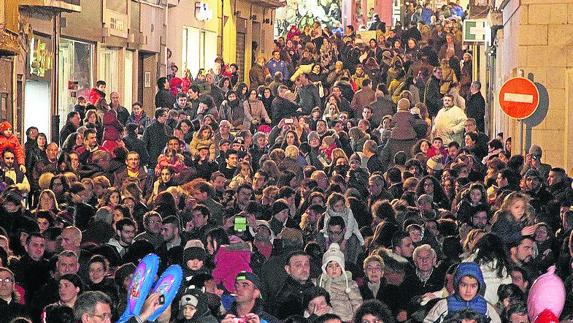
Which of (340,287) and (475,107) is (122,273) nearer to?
(340,287)

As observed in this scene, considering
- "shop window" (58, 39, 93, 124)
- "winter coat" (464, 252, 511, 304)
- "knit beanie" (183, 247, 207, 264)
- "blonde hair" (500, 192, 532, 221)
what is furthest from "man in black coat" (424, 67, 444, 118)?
"winter coat" (464, 252, 511, 304)

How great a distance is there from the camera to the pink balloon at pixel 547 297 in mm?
12682

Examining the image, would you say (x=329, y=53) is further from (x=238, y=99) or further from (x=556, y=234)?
(x=556, y=234)

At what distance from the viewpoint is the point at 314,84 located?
37906 mm

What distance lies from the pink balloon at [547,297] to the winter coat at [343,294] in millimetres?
2770

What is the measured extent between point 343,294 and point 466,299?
208 cm

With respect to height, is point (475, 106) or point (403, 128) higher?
point (475, 106)

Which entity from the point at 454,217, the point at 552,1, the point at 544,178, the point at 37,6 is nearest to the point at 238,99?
the point at 37,6

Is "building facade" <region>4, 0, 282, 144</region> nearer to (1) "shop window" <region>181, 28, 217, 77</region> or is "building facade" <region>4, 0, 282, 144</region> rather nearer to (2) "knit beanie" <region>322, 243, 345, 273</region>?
(1) "shop window" <region>181, 28, 217, 77</region>

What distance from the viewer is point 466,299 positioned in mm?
13711

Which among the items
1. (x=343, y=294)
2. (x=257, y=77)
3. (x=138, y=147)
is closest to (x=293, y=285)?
(x=343, y=294)

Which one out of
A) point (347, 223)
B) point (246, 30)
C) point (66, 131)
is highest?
point (246, 30)

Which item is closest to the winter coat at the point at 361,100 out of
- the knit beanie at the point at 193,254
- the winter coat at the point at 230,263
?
the winter coat at the point at 230,263

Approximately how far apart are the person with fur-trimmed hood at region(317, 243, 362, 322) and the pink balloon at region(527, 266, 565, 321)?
2.76 meters
